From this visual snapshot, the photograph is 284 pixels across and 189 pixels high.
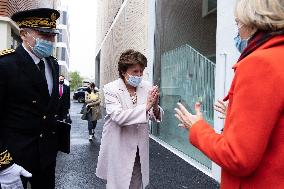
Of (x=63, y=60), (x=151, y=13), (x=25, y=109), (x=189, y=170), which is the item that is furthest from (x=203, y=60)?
(x=63, y=60)

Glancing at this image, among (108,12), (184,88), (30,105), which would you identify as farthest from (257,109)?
(108,12)

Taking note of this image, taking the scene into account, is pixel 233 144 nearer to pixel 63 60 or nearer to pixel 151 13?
pixel 151 13


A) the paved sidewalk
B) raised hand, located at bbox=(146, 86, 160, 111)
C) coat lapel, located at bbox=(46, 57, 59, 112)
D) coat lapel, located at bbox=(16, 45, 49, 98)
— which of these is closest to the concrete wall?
the paved sidewalk

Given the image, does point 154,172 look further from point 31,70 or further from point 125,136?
point 31,70

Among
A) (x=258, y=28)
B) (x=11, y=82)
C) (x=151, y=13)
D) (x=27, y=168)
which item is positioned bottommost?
(x=27, y=168)

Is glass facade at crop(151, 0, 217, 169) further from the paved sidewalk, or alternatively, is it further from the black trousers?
the black trousers

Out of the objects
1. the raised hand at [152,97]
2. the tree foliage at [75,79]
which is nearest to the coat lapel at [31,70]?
the raised hand at [152,97]

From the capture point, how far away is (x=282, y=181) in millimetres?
1485

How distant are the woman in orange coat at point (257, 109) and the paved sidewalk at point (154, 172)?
471 cm

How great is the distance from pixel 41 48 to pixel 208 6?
7543 millimetres

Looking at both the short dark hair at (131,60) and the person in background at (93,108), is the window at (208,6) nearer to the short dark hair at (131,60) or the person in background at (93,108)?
the person in background at (93,108)

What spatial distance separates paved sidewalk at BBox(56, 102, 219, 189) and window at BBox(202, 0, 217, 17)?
3.48 m

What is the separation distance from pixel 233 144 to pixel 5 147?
1.51 metres

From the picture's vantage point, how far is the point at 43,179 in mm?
2814
